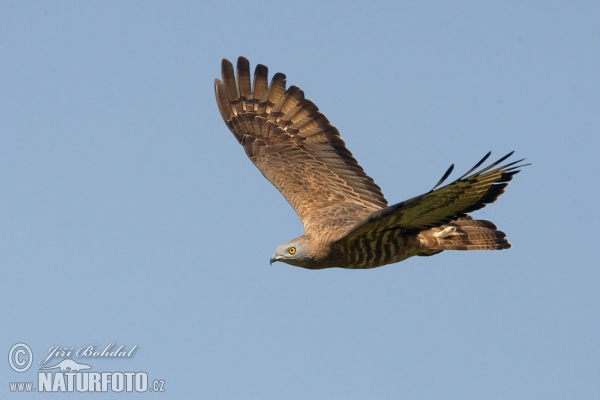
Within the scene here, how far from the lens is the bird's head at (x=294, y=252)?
13.8 m

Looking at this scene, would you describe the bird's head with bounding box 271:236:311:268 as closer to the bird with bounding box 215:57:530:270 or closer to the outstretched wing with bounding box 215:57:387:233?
the bird with bounding box 215:57:530:270

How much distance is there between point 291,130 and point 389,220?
4734 mm

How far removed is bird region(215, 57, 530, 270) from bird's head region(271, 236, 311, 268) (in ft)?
0.04

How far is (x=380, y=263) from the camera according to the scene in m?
14.1

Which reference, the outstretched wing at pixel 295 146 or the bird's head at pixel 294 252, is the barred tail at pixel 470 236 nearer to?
the outstretched wing at pixel 295 146

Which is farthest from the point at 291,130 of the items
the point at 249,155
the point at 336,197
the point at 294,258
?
the point at 294,258

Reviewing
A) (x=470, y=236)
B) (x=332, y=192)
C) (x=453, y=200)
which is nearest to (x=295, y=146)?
(x=332, y=192)

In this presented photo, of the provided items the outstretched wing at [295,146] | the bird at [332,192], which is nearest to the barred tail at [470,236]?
the bird at [332,192]

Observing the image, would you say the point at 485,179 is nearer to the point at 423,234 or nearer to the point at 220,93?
the point at 423,234

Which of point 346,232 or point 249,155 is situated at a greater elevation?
point 249,155

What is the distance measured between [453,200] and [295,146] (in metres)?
5.08

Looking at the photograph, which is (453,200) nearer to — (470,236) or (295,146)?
(470,236)

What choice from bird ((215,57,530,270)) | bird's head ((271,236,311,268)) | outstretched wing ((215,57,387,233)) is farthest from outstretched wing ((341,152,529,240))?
outstretched wing ((215,57,387,233))

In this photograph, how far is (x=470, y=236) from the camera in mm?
14609
